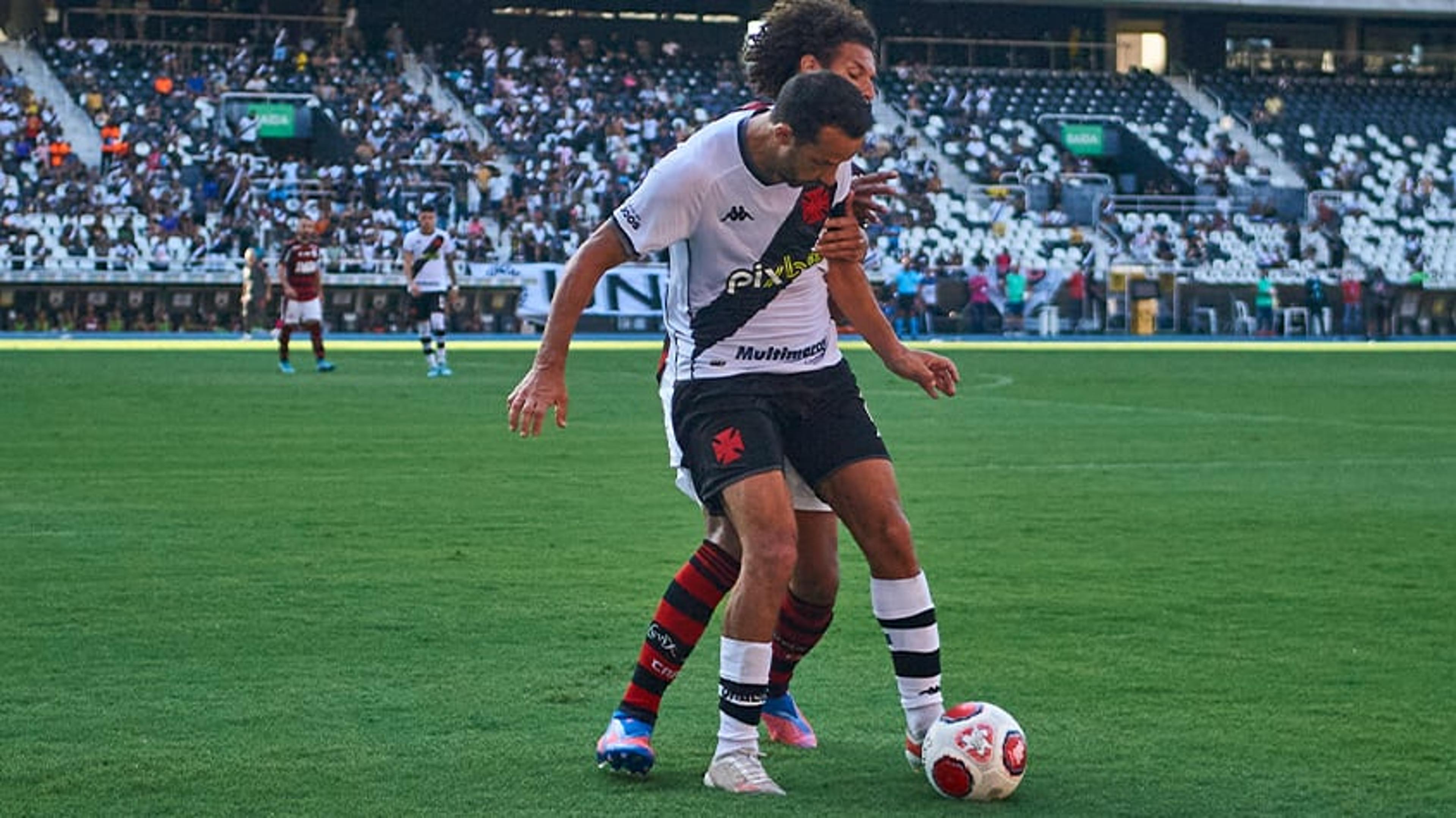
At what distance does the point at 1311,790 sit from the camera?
5414 mm

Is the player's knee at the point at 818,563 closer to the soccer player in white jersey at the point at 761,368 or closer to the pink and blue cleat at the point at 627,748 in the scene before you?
the soccer player in white jersey at the point at 761,368

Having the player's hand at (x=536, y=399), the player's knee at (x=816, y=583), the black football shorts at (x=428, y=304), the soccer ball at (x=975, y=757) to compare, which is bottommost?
the soccer ball at (x=975, y=757)

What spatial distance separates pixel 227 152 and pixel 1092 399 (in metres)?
28.4

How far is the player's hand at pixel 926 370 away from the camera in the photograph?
629cm

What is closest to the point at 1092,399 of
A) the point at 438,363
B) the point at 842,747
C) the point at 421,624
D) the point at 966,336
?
the point at 438,363

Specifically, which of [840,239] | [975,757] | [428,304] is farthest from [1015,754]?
[428,304]

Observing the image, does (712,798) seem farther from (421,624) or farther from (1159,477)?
(1159,477)

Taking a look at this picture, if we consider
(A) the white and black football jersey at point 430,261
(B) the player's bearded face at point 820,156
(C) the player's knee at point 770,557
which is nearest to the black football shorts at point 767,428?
(C) the player's knee at point 770,557

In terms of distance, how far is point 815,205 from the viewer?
581cm

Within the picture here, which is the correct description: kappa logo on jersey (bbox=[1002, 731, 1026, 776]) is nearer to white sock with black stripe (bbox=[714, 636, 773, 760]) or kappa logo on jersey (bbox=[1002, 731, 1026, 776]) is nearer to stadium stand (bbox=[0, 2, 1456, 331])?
white sock with black stripe (bbox=[714, 636, 773, 760])

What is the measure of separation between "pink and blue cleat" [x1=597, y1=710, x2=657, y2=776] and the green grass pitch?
7cm

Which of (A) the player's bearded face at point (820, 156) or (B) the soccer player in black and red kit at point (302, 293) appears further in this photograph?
(B) the soccer player in black and red kit at point (302, 293)

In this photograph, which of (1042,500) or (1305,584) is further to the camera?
(1042,500)

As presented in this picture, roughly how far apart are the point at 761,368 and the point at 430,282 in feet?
72.7
